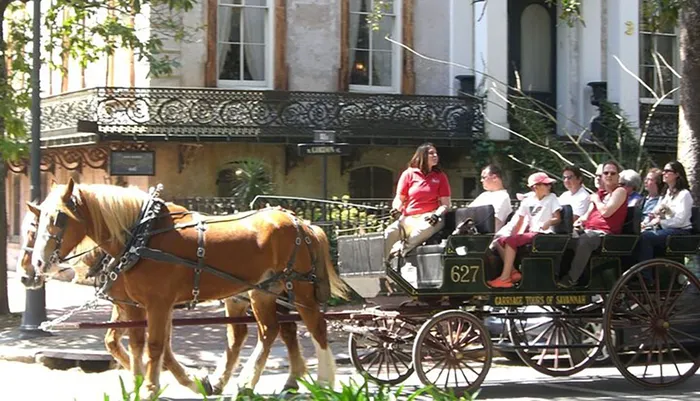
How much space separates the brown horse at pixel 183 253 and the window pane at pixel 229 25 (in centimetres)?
1220

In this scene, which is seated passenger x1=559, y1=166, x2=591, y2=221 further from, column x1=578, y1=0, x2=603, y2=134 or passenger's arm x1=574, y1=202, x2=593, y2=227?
column x1=578, y1=0, x2=603, y2=134

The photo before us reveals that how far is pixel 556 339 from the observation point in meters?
12.0

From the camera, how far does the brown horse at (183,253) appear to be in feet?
32.6

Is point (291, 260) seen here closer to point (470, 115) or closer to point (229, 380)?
point (229, 380)

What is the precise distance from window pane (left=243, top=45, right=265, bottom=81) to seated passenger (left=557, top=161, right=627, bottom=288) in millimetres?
12060

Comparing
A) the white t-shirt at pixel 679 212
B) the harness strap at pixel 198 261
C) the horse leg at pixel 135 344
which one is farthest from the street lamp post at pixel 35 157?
the white t-shirt at pixel 679 212

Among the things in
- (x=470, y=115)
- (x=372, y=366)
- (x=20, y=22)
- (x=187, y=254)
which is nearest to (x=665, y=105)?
(x=470, y=115)

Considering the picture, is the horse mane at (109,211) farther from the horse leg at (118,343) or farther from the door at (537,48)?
the door at (537,48)

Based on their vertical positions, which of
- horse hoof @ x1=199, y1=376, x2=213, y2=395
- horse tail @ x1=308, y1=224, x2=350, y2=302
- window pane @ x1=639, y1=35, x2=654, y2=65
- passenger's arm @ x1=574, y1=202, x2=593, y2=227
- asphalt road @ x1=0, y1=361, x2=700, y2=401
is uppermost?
window pane @ x1=639, y1=35, x2=654, y2=65

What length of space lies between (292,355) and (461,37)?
14.0 m

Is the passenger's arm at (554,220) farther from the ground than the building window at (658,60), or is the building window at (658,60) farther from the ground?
the building window at (658,60)

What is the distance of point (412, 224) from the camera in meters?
11.1

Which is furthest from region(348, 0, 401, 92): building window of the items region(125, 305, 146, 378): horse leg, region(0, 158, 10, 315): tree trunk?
region(125, 305, 146, 378): horse leg

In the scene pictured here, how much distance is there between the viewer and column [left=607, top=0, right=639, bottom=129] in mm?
24094
